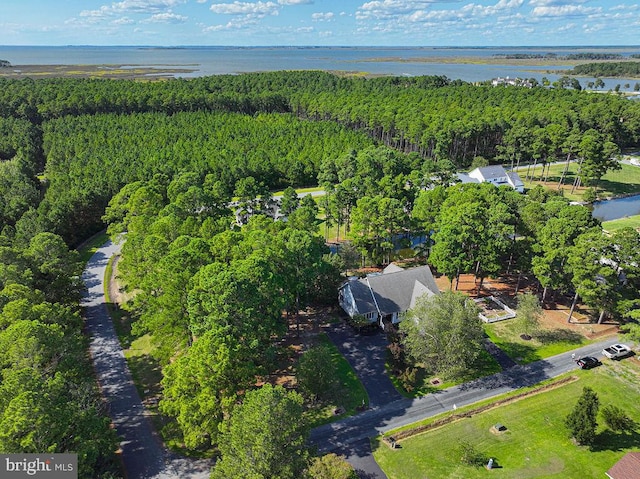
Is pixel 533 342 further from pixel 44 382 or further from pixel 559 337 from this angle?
pixel 44 382

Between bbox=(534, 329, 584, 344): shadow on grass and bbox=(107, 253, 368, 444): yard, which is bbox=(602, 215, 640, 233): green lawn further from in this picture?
bbox=(107, 253, 368, 444): yard

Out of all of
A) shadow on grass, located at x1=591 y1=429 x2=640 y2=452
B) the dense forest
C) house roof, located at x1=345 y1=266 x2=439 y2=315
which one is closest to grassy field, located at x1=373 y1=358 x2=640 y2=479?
shadow on grass, located at x1=591 y1=429 x2=640 y2=452

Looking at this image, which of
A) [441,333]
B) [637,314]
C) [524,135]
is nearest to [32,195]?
[441,333]

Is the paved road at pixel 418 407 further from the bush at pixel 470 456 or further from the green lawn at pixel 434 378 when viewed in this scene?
the bush at pixel 470 456

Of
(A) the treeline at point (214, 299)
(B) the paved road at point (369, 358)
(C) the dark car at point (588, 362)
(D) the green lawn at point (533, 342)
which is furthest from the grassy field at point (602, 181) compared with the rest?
(A) the treeline at point (214, 299)

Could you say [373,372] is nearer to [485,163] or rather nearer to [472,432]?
[472,432]
